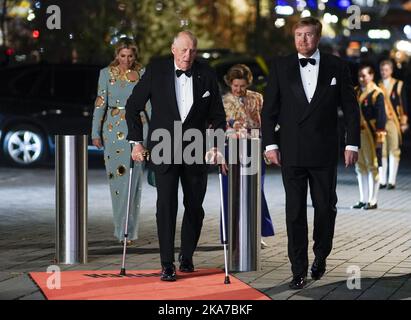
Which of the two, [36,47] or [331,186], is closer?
[331,186]

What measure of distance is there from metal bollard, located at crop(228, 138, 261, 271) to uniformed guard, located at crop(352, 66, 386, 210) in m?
5.57

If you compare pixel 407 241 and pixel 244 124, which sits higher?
pixel 244 124

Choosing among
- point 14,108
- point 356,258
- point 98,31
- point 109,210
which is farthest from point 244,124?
point 98,31

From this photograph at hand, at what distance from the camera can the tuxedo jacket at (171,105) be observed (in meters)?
9.63

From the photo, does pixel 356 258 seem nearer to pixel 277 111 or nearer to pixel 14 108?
pixel 277 111

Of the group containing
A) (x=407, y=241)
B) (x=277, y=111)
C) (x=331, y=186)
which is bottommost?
(x=407, y=241)

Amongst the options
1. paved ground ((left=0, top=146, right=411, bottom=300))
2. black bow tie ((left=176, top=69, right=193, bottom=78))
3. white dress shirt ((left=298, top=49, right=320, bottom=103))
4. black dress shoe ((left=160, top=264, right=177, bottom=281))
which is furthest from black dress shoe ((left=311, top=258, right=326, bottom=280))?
black bow tie ((left=176, top=69, right=193, bottom=78))

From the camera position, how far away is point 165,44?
116ft

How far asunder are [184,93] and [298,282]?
5.64 feet

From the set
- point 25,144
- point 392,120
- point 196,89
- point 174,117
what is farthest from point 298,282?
point 25,144

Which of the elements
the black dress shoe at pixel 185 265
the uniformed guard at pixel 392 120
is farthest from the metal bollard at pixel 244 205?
the uniformed guard at pixel 392 120

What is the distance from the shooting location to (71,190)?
10734mm

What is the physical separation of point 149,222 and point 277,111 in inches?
184
